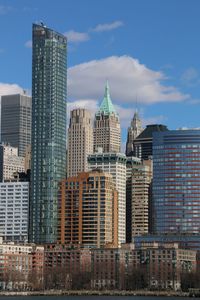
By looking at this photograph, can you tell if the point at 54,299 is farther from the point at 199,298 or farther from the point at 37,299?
the point at 199,298

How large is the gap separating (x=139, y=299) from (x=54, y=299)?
715 inches

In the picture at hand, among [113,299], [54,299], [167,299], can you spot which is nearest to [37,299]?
[54,299]

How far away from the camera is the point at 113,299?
191 meters

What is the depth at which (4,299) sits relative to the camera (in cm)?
19038

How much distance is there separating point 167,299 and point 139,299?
8.49 m

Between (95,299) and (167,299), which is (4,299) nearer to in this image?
(95,299)

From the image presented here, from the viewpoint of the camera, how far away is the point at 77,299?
190 meters

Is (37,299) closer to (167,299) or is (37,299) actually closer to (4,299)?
(4,299)

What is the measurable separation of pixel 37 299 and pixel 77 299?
27.8ft

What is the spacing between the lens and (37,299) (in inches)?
7456

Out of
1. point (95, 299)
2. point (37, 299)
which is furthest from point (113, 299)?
point (37, 299)

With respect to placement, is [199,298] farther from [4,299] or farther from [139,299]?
[4,299]

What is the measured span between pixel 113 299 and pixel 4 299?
2322 cm

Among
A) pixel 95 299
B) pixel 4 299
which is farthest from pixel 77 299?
pixel 4 299
